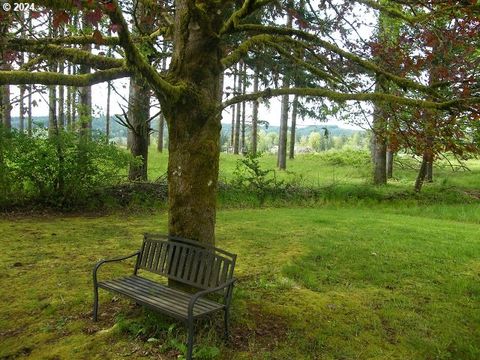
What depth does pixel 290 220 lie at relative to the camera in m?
10.9

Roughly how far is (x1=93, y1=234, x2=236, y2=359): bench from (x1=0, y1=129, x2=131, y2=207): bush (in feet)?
20.0

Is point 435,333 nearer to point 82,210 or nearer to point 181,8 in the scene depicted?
point 181,8

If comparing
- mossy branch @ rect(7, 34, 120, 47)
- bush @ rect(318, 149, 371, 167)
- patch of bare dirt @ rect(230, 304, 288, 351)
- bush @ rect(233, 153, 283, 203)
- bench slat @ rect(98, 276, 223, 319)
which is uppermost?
mossy branch @ rect(7, 34, 120, 47)

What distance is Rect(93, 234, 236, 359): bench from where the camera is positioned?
4.21m

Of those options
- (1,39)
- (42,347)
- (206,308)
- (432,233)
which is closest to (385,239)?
(432,233)

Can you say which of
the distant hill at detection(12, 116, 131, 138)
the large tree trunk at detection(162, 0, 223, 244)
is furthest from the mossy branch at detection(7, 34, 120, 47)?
the distant hill at detection(12, 116, 131, 138)

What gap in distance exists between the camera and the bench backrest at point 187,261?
4453mm

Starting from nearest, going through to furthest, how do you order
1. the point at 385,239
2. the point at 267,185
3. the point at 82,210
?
the point at 385,239, the point at 82,210, the point at 267,185

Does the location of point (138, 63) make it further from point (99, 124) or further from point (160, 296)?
point (99, 124)

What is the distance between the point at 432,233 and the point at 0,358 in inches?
345

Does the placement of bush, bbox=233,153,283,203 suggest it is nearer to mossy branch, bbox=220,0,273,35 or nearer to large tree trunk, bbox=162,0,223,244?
mossy branch, bbox=220,0,273,35

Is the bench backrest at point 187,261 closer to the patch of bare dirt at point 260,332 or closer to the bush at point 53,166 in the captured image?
the patch of bare dirt at point 260,332

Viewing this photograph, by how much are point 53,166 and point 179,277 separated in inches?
265

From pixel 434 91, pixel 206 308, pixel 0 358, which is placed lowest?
pixel 0 358
